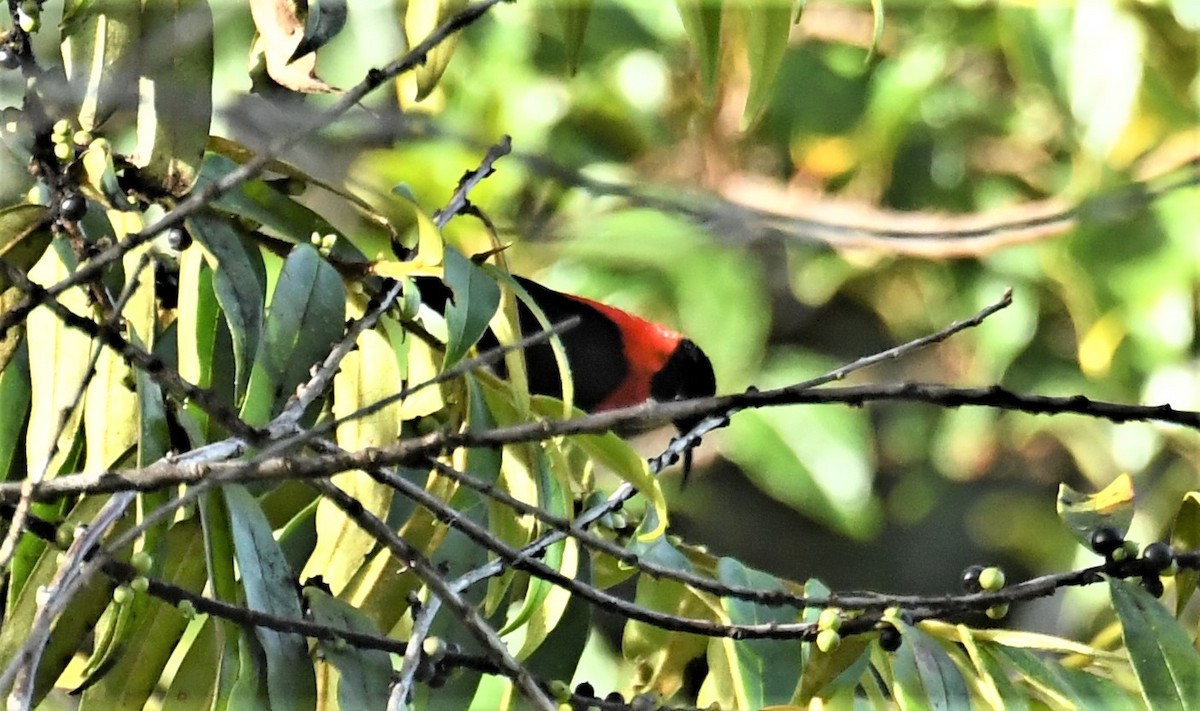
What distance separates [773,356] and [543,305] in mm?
1622

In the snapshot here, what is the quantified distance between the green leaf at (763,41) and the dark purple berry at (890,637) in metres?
0.41

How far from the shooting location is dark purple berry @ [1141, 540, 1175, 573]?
99 cm

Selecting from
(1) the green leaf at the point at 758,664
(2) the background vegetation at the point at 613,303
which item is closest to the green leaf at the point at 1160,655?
(2) the background vegetation at the point at 613,303

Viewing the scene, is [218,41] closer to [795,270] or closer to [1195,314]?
[795,270]

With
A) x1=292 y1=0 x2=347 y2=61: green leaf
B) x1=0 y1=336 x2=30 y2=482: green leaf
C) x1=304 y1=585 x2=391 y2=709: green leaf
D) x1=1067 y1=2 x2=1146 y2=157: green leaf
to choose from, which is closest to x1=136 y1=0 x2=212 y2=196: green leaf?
x1=292 y1=0 x2=347 y2=61: green leaf

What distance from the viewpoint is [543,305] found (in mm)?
1638

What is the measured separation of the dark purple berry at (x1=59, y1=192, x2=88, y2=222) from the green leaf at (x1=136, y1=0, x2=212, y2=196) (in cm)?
6

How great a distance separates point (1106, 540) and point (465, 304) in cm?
51

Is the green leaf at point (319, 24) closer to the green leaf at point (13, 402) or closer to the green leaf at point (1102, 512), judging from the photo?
the green leaf at point (13, 402)

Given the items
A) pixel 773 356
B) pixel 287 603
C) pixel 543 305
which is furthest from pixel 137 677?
pixel 773 356

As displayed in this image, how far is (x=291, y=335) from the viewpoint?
1.01 meters

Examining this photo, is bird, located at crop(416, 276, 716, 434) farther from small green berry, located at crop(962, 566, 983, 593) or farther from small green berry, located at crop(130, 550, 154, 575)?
small green berry, located at crop(130, 550, 154, 575)

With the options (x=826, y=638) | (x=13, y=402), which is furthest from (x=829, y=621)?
(x=13, y=402)

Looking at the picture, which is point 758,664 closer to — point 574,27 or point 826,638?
point 826,638
